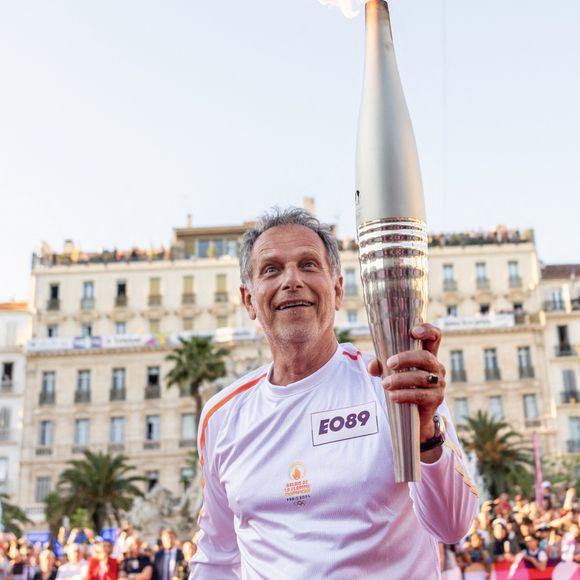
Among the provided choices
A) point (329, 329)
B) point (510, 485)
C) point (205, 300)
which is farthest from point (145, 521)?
point (329, 329)

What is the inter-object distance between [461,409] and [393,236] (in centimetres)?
6278

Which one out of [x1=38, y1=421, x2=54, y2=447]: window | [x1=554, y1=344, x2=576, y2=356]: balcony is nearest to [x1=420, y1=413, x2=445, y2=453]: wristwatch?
[x1=38, y1=421, x2=54, y2=447]: window

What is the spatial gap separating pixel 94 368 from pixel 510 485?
33366 millimetres

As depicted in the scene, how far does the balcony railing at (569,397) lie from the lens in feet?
203

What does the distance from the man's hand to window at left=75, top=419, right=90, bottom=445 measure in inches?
2543

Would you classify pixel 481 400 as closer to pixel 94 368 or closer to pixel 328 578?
pixel 94 368

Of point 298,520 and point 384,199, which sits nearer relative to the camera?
point 384,199

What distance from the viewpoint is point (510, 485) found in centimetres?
4869

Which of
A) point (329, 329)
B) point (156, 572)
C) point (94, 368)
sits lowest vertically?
point (156, 572)

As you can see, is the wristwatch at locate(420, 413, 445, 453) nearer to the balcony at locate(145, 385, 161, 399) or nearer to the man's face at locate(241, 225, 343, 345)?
the man's face at locate(241, 225, 343, 345)

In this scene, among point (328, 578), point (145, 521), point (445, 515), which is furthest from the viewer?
point (145, 521)

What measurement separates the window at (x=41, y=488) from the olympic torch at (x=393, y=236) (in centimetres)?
6412

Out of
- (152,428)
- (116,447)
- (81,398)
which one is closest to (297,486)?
(116,447)

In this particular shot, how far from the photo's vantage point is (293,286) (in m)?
2.84
